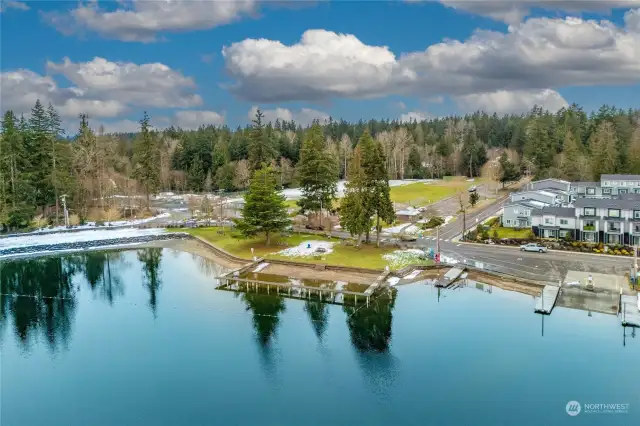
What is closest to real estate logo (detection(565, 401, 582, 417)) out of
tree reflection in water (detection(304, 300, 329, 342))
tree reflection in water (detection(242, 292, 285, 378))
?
tree reflection in water (detection(304, 300, 329, 342))

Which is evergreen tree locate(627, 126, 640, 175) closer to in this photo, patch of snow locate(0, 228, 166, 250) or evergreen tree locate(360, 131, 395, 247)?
evergreen tree locate(360, 131, 395, 247)

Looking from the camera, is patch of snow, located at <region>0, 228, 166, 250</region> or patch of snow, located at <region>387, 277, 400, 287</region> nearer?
patch of snow, located at <region>387, 277, 400, 287</region>

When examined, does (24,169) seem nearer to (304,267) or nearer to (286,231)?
(286,231)

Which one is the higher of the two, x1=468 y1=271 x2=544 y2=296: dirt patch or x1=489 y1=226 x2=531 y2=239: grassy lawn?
x1=489 y1=226 x2=531 y2=239: grassy lawn

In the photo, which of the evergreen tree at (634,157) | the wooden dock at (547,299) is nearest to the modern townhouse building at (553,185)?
the evergreen tree at (634,157)

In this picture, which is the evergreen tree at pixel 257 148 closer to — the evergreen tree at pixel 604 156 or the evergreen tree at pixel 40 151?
the evergreen tree at pixel 40 151

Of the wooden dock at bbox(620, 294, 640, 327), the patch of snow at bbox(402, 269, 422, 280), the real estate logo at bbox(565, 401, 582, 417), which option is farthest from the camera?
the patch of snow at bbox(402, 269, 422, 280)
